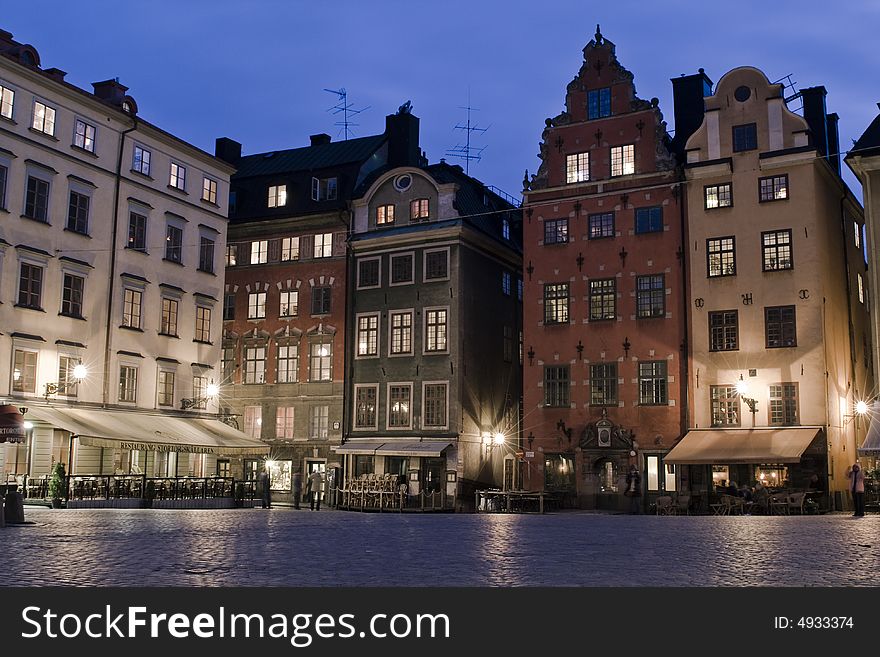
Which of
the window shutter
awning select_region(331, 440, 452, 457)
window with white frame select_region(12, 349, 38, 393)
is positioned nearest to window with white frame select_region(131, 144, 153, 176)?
the window shutter

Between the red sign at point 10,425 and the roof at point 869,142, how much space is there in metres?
28.8

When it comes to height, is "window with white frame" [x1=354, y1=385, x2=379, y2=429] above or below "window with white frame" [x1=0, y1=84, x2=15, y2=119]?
below

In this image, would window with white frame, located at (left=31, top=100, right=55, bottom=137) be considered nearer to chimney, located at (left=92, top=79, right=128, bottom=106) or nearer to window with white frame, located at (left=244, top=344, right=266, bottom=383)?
chimney, located at (left=92, top=79, right=128, bottom=106)

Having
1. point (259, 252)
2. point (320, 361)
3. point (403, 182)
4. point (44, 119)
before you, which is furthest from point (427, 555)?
point (259, 252)

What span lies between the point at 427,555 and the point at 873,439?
83.3 ft

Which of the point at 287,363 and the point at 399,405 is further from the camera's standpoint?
the point at 287,363

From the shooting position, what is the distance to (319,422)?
47.0 meters

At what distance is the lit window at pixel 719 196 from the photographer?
129 ft

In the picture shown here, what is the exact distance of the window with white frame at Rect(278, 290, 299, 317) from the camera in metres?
48.3

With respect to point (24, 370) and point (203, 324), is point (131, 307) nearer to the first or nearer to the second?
point (203, 324)

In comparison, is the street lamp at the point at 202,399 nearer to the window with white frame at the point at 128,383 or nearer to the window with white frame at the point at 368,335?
the window with white frame at the point at 128,383

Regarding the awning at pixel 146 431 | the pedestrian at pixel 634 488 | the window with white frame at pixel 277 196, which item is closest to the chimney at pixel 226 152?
the window with white frame at pixel 277 196

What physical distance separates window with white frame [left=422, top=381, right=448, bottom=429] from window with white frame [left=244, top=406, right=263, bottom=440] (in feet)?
28.0
